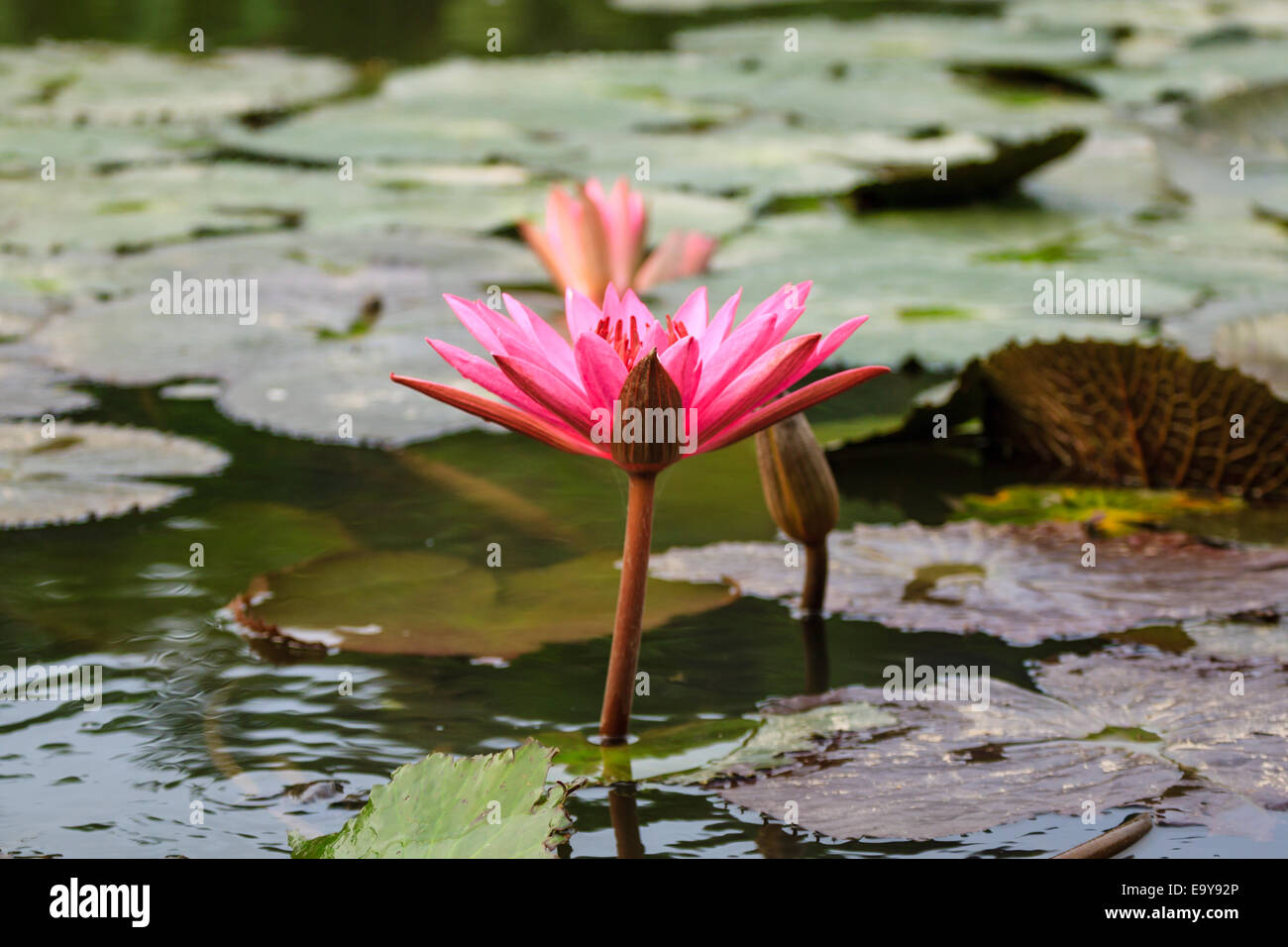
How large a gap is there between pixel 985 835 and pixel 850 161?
137 inches

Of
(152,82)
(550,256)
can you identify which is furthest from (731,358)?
(152,82)

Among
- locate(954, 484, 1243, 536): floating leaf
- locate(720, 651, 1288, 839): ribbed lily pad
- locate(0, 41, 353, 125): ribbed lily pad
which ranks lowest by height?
locate(720, 651, 1288, 839): ribbed lily pad

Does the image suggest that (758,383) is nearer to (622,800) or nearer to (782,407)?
(782,407)

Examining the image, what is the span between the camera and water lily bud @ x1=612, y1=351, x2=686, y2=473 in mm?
1178

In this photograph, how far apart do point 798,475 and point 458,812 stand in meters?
0.71

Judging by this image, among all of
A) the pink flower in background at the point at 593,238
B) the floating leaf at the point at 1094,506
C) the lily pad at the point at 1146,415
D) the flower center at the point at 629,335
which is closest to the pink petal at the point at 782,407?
the flower center at the point at 629,335

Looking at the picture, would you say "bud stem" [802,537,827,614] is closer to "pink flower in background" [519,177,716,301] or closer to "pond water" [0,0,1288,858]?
"pond water" [0,0,1288,858]

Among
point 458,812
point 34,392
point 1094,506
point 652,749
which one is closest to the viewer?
point 458,812

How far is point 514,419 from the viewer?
1302 millimetres

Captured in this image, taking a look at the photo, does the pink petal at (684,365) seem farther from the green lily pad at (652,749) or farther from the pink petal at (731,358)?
the green lily pad at (652,749)

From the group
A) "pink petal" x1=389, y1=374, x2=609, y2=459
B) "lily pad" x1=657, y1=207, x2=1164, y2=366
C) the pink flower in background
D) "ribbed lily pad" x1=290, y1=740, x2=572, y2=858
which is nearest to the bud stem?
"pink petal" x1=389, y1=374, x2=609, y2=459

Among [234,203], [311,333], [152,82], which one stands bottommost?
[311,333]

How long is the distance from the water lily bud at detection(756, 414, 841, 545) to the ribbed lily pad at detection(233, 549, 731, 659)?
23cm

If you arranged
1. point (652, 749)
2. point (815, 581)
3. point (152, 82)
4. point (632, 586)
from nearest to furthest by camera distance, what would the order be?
point (632, 586), point (652, 749), point (815, 581), point (152, 82)
